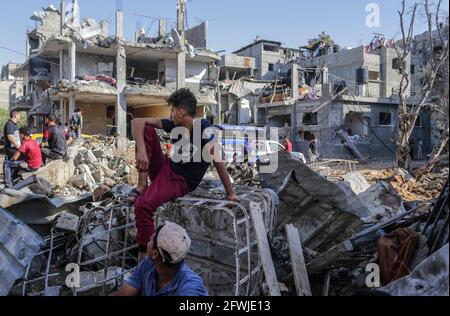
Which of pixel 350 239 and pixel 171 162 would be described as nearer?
pixel 171 162

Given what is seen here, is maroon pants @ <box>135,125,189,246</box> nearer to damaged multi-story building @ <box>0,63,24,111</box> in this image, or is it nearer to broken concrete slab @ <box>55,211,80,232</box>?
broken concrete slab @ <box>55,211,80,232</box>

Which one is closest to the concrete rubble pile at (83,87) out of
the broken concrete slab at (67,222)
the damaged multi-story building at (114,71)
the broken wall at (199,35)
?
the damaged multi-story building at (114,71)

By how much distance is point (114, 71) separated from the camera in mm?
25703

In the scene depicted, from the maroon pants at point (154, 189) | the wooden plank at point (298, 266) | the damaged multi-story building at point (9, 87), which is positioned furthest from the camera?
the damaged multi-story building at point (9, 87)

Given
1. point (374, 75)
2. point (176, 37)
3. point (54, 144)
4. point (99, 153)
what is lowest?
point (99, 153)

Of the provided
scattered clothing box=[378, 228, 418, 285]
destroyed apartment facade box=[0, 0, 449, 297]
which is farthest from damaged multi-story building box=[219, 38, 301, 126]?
scattered clothing box=[378, 228, 418, 285]

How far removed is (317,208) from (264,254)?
4.78 feet

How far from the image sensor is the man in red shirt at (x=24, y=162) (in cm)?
842

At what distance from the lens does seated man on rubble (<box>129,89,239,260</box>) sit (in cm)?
340

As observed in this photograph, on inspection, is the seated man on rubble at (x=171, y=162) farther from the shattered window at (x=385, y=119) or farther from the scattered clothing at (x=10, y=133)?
the shattered window at (x=385, y=119)

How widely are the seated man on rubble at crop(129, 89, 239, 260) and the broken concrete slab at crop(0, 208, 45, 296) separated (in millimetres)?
996

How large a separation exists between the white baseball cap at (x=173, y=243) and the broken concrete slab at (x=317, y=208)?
2082mm

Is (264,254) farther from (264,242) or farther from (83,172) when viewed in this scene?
(83,172)

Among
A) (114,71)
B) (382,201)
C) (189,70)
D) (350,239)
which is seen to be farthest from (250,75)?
(350,239)
